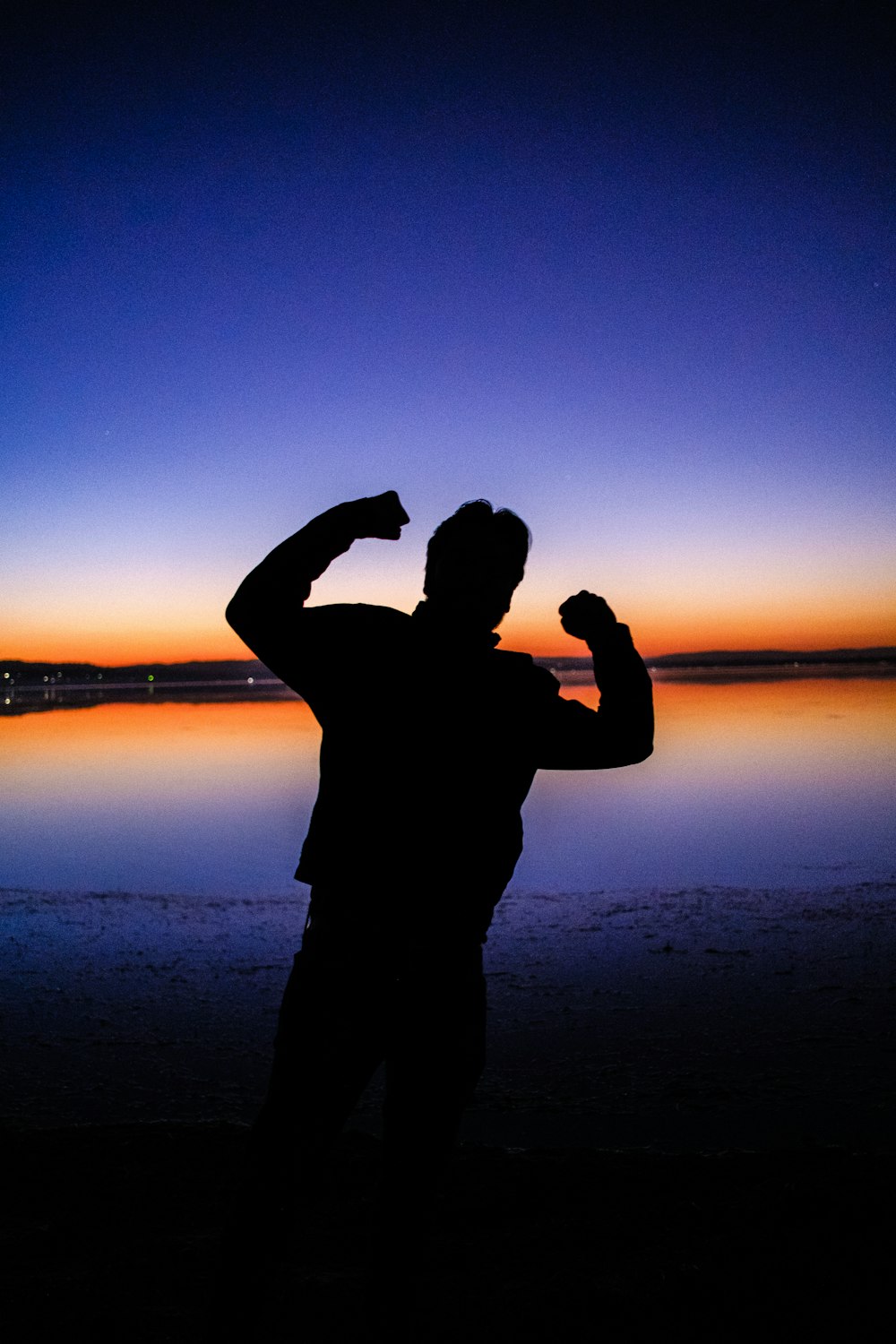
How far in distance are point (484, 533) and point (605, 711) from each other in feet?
1.81

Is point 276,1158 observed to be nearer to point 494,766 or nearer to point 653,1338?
point 494,766

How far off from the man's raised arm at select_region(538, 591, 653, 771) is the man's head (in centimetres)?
23

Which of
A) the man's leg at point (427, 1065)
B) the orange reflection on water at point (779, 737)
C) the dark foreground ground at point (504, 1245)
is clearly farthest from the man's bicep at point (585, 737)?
the orange reflection on water at point (779, 737)

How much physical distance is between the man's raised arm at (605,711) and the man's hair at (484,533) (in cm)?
20

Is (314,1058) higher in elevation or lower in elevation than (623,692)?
lower

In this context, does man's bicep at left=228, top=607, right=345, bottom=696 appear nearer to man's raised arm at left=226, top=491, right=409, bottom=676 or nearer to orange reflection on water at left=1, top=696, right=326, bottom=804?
man's raised arm at left=226, top=491, right=409, bottom=676

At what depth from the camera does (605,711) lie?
2.08 metres

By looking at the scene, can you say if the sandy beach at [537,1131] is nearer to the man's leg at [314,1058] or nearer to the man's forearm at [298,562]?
the man's leg at [314,1058]

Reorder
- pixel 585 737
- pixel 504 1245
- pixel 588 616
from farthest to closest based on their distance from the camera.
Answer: pixel 504 1245
pixel 588 616
pixel 585 737

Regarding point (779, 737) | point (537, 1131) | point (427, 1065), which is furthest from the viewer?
point (779, 737)

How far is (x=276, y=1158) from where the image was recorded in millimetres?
1805

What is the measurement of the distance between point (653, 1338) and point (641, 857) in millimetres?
10633

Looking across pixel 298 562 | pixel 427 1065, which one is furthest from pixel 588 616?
pixel 427 1065

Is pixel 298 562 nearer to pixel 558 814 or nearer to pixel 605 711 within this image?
pixel 605 711
